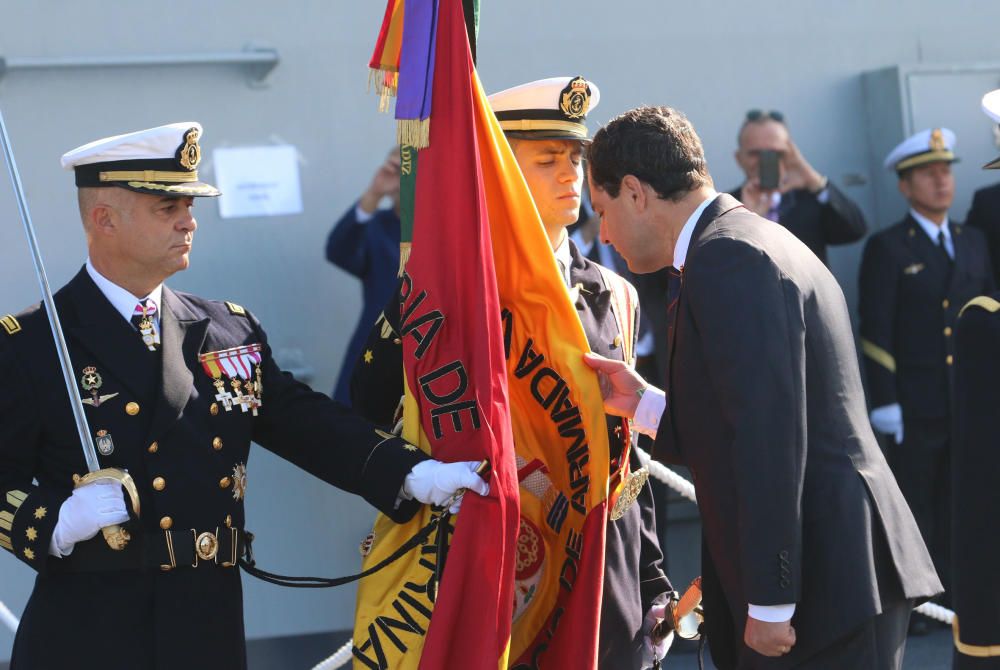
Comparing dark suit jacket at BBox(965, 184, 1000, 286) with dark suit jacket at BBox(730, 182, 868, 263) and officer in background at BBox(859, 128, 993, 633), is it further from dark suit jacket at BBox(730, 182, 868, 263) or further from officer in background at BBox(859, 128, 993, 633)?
dark suit jacket at BBox(730, 182, 868, 263)

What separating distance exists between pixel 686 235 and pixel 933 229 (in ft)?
11.7

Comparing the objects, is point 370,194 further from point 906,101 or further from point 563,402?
point 906,101

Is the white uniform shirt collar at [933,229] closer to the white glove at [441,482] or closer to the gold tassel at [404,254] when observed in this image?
the gold tassel at [404,254]

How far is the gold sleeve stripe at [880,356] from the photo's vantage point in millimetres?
6199

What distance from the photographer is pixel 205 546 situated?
310 centimetres

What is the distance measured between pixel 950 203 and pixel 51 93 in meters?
4.07

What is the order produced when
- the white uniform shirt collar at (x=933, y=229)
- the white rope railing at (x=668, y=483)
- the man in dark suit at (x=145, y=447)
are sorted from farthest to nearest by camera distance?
the white uniform shirt collar at (x=933, y=229) < the white rope railing at (x=668, y=483) < the man in dark suit at (x=145, y=447)

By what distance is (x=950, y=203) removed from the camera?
6.41 meters

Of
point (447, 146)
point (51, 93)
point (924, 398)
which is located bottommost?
point (924, 398)

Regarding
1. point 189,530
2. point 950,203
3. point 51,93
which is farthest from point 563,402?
point 950,203

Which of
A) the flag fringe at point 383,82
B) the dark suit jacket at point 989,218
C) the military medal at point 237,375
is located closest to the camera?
the military medal at point 237,375

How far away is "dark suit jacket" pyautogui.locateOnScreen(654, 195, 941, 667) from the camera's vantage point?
9.08ft

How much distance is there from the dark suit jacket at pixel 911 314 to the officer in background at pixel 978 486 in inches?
142

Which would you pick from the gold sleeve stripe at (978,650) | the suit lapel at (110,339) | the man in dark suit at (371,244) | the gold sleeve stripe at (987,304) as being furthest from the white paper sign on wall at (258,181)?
the gold sleeve stripe at (978,650)
